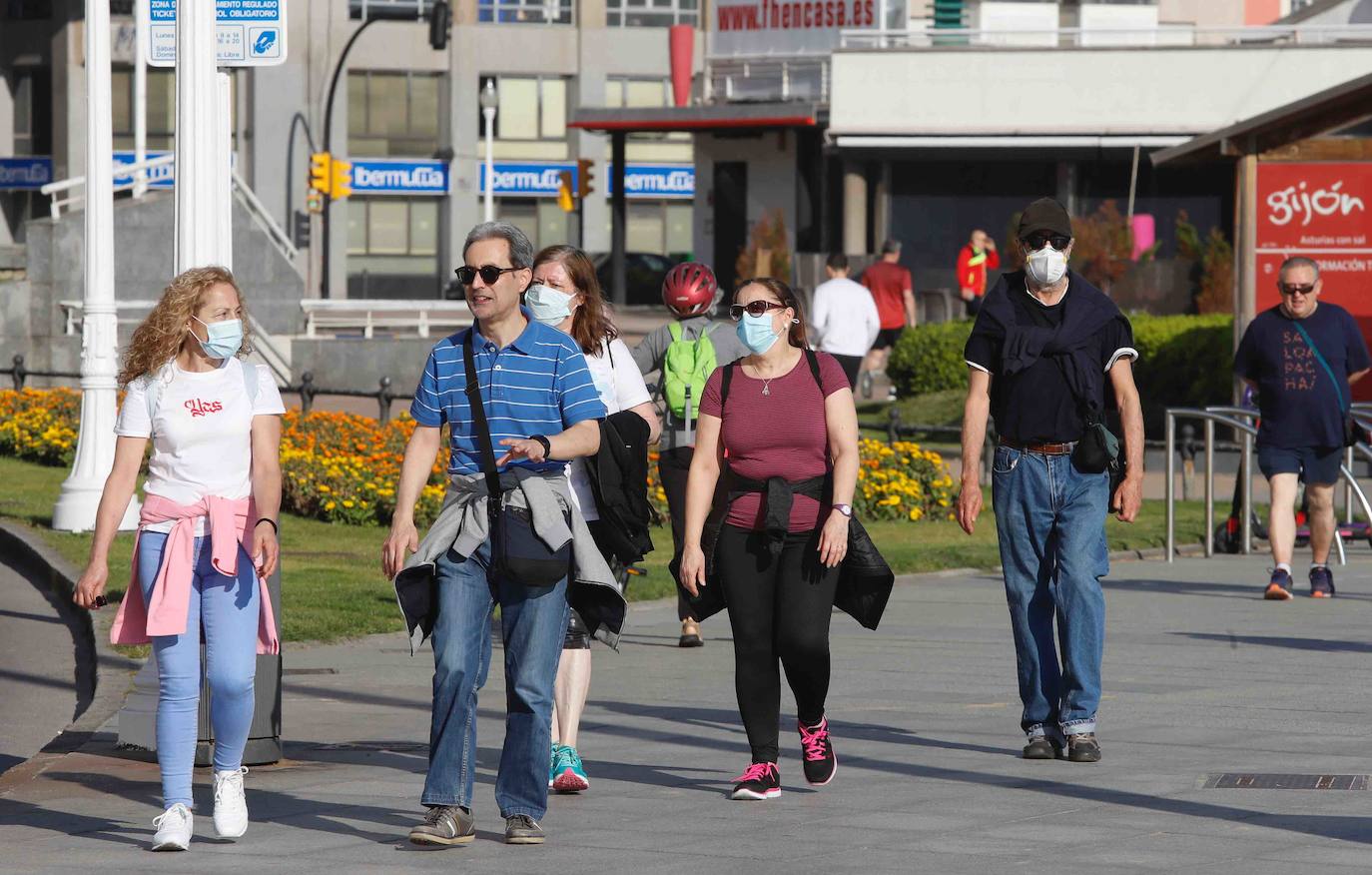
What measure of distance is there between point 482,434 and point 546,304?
0.97 m

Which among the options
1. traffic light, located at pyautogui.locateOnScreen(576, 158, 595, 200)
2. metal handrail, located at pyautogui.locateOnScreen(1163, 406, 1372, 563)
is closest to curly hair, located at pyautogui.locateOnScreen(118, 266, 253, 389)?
metal handrail, located at pyautogui.locateOnScreen(1163, 406, 1372, 563)

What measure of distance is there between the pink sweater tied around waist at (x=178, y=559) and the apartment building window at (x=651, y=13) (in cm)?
6399

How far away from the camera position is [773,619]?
7.66 m

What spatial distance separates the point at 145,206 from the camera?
107 ft

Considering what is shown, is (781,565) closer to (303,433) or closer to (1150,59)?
(303,433)

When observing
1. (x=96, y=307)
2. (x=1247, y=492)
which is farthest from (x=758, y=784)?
(x=96, y=307)

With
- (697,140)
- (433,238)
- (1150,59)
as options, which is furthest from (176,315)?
(433,238)

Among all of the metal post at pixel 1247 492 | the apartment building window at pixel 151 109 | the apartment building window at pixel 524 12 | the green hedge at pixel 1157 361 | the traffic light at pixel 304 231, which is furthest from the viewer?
the apartment building window at pixel 524 12

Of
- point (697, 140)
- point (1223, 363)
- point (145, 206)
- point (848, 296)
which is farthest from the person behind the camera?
point (697, 140)

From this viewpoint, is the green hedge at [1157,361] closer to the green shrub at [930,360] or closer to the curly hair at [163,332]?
the green shrub at [930,360]

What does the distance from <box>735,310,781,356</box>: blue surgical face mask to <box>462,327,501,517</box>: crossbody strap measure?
1.12 m

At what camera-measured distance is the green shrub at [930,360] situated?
28.6 meters

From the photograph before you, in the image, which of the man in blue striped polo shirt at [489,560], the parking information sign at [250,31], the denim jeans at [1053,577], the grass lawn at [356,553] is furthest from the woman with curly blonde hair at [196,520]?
the grass lawn at [356,553]

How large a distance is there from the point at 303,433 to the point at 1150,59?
26.9 metres
